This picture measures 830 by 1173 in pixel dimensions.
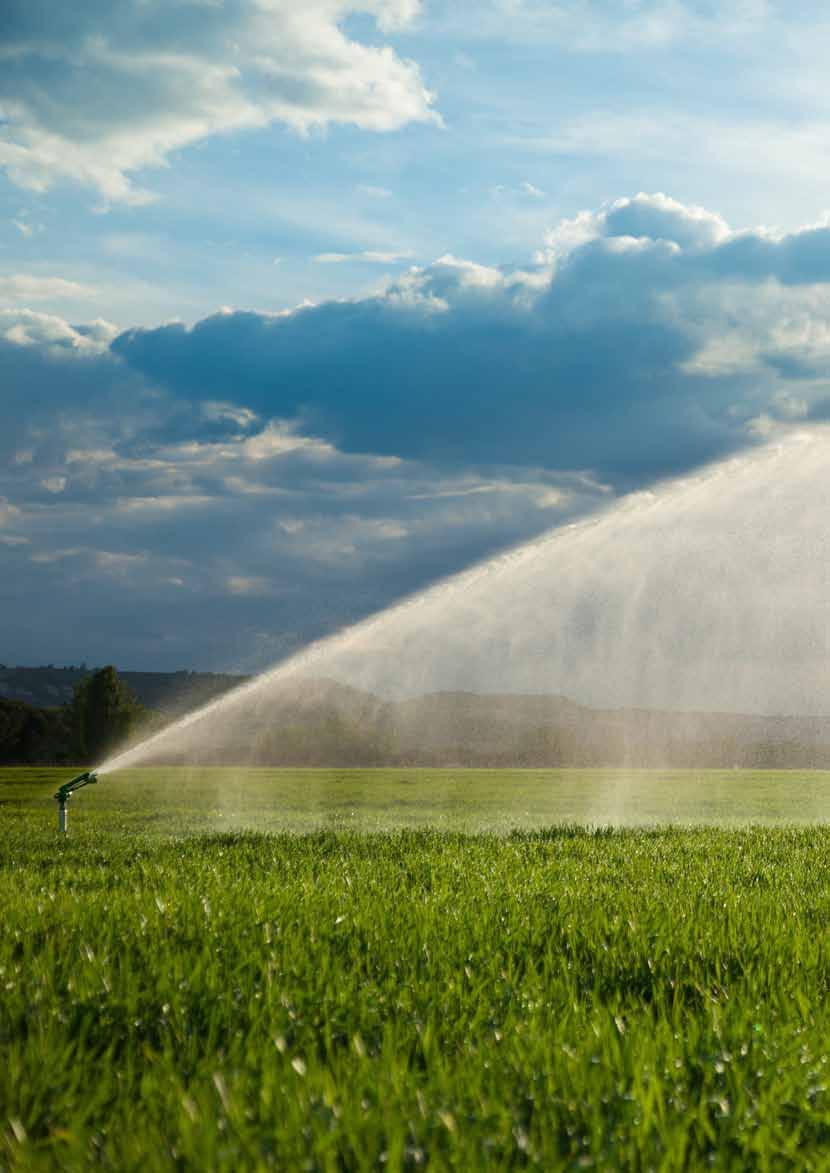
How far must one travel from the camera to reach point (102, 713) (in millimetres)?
78250

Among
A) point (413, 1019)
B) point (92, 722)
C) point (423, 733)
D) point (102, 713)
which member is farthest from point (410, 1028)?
point (92, 722)

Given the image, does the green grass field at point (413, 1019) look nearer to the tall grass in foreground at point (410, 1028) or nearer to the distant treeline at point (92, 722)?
the tall grass in foreground at point (410, 1028)

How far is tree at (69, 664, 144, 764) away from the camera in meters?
77.8

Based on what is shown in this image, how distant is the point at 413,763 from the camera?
76.6 metres

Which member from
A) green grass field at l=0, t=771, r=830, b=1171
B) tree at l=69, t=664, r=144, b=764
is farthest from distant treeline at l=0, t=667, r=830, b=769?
green grass field at l=0, t=771, r=830, b=1171

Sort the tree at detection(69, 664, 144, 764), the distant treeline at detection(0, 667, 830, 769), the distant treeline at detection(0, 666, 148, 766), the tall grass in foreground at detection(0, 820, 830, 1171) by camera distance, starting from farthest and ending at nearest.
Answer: the distant treeline at detection(0, 666, 148, 766) < the tree at detection(69, 664, 144, 764) < the distant treeline at detection(0, 667, 830, 769) < the tall grass in foreground at detection(0, 820, 830, 1171)

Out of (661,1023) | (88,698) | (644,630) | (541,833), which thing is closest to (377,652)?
(541,833)

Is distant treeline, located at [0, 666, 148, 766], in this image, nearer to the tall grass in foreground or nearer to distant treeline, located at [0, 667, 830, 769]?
distant treeline, located at [0, 667, 830, 769]

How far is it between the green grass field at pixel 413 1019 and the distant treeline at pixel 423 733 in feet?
40.9

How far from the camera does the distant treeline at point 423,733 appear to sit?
33.6 meters

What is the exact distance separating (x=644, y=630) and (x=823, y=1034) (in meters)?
20.4

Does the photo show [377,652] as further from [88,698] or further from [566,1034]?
[88,698]

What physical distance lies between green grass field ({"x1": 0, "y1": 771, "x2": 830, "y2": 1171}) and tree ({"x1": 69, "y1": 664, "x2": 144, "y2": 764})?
230ft

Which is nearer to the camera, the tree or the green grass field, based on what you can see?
the green grass field
